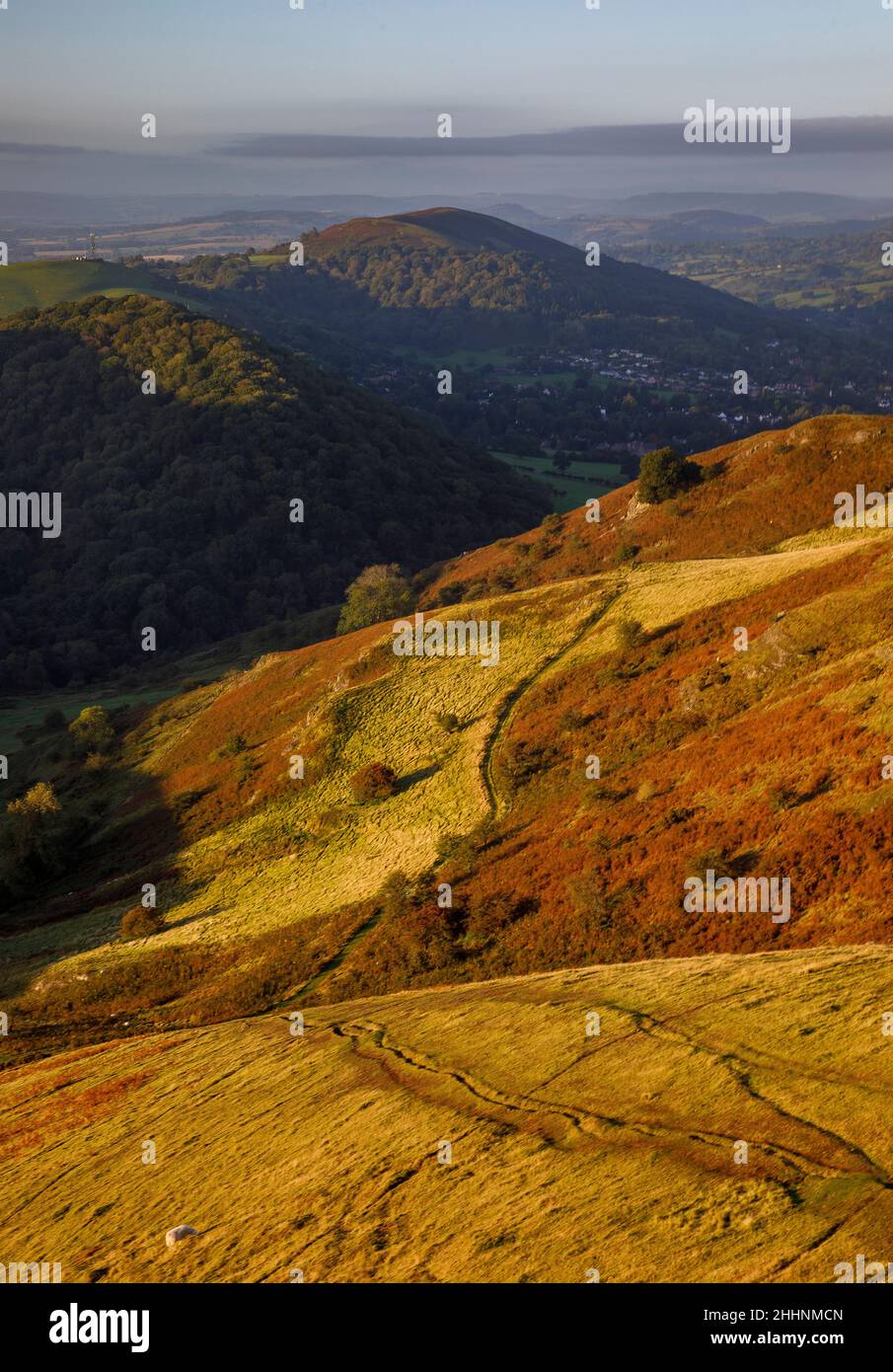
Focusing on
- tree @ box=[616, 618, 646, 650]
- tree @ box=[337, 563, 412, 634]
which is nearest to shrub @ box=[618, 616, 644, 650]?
tree @ box=[616, 618, 646, 650]

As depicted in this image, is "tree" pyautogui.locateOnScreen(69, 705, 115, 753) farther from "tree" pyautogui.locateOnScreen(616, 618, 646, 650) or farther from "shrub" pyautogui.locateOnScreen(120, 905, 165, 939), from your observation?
"tree" pyautogui.locateOnScreen(616, 618, 646, 650)

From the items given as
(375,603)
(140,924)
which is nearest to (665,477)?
(375,603)

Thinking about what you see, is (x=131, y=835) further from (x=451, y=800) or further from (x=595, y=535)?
(x=595, y=535)

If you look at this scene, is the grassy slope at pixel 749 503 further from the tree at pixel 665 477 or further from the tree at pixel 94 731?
the tree at pixel 94 731

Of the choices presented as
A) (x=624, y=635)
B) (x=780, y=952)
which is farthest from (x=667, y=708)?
(x=780, y=952)

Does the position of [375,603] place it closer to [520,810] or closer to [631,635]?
[631,635]

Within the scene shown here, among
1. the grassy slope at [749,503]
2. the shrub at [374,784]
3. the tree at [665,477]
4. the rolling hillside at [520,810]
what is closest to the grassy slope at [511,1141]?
the rolling hillside at [520,810]
